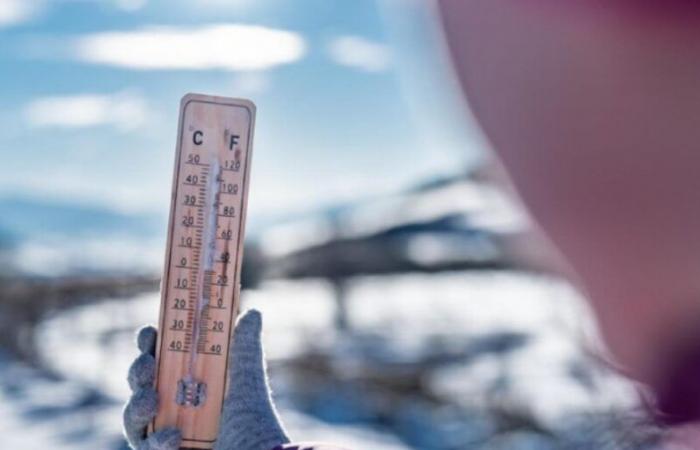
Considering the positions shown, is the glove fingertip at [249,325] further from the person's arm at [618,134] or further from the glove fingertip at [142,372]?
the person's arm at [618,134]

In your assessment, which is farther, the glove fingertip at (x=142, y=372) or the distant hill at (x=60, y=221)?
the distant hill at (x=60, y=221)

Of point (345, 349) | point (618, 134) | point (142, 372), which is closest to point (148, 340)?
point (142, 372)

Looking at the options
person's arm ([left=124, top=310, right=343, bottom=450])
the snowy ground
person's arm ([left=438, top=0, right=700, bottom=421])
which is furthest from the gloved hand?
the snowy ground

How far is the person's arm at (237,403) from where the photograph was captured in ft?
2.95

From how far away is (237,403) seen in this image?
0.93 metres

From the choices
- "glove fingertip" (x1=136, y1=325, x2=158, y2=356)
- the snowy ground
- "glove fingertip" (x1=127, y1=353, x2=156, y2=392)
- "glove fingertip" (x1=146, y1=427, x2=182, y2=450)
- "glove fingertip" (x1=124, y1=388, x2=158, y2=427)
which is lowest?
"glove fingertip" (x1=146, y1=427, x2=182, y2=450)

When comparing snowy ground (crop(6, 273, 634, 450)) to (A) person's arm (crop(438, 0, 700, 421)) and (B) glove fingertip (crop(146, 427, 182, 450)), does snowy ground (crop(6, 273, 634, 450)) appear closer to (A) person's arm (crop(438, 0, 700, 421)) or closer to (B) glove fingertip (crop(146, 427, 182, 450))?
(B) glove fingertip (crop(146, 427, 182, 450))

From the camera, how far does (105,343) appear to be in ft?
17.4

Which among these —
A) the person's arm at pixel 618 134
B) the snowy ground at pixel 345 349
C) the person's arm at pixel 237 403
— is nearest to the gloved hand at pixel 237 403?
the person's arm at pixel 237 403

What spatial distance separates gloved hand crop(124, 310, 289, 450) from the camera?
900 millimetres

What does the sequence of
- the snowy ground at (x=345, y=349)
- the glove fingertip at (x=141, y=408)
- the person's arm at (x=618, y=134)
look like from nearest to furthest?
1. the person's arm at (x=618, y=134)
2. the glove fingertip at (x=141, y=408)
3. the snowy ground at (x=345, y=349)

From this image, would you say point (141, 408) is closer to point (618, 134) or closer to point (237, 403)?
point (237, 403)

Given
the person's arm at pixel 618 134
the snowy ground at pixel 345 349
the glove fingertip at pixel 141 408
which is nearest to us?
the person's arm at pixel 618 134

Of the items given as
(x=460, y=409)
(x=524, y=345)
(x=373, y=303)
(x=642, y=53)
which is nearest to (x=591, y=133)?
(x=642, y=53)
